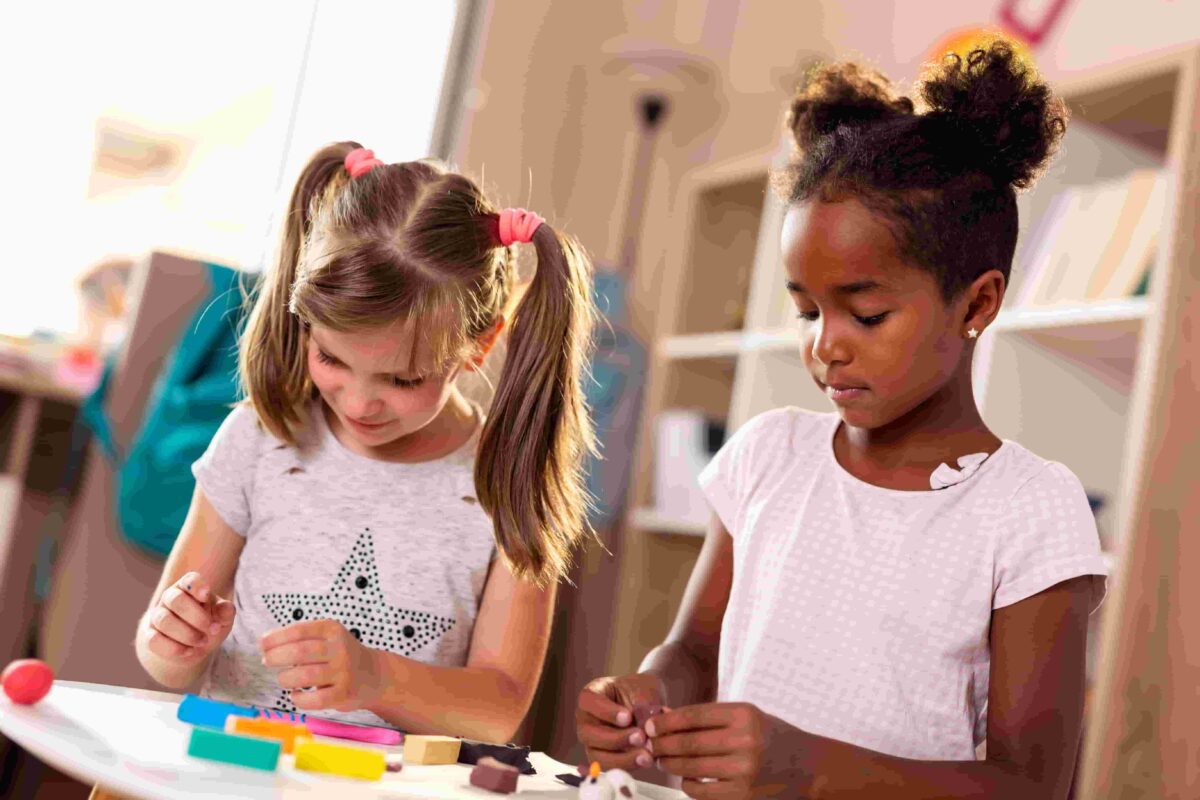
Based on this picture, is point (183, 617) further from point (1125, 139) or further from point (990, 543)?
point (1125, 139)

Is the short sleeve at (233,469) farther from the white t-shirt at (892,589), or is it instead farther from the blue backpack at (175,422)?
the blue backpack at (175,422)

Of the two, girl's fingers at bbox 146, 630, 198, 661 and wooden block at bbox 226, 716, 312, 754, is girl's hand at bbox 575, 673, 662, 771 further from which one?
girl's fingers at bbox 146, 630, 198, 661

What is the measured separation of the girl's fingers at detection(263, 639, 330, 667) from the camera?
0.83 m

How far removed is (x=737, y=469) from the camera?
3.77 ft

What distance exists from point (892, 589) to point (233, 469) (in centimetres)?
65

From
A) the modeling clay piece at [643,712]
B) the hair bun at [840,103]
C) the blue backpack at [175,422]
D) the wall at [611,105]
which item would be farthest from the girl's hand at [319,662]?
the wall at [611,105]

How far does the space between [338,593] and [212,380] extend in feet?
3.00

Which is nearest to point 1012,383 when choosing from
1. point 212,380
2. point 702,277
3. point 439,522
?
point 702,277

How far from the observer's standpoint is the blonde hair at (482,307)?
1.07 m

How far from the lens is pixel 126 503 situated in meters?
1.87

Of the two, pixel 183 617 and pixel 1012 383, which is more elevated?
pixel 1012 383

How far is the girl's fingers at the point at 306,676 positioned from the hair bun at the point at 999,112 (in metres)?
0.64

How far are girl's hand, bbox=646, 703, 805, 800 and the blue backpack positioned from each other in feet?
4.09

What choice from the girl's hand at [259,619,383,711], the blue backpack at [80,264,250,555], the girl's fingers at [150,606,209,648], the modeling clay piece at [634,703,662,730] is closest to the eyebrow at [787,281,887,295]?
the modeling clay piece at [634,703,662,730]
